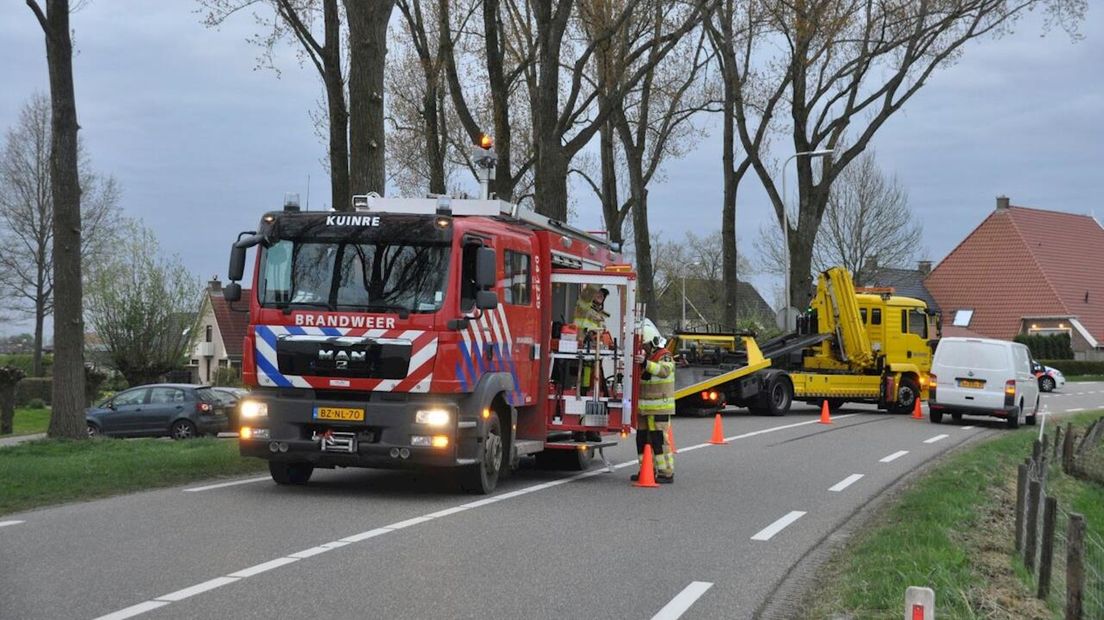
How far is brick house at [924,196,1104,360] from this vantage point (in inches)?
2694

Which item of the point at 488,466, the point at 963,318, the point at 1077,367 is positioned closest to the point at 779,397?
the point at 488,466

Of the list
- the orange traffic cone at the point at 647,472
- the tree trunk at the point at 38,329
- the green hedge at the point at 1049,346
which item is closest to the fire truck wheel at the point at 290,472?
the orange traffic cone at the point at 647,472

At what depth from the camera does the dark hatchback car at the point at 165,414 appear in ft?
88.2

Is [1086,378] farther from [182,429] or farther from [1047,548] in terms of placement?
[1047,548]

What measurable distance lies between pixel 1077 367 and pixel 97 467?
57.4 meters

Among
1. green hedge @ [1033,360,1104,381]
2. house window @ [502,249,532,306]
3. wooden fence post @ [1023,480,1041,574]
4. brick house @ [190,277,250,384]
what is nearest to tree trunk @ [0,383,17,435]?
house window @ [502,249,532,306]

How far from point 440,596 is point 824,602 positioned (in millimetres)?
2361

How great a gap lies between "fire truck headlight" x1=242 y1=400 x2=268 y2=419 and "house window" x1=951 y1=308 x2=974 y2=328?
217ft

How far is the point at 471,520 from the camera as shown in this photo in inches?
407

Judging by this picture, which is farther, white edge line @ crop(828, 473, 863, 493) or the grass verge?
the grass verge

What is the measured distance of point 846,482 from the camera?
1451 centimetres

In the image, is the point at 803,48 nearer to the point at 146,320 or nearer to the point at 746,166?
the point at 746,166

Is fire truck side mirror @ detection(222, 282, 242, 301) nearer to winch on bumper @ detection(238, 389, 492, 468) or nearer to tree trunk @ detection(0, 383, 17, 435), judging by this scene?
winch on bumper @ detection(238, 389, 492, 468)

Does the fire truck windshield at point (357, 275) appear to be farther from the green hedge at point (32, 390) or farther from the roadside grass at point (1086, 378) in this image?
the roadside grass at point (1086, 378)
